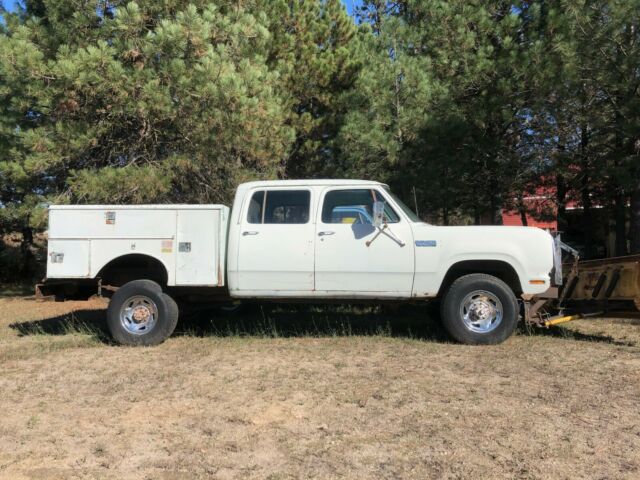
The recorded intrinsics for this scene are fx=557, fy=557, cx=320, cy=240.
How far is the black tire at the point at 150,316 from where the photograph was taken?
23.0 ft

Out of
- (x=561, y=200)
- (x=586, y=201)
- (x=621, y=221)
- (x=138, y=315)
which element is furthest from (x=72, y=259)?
(x=621, y=221)

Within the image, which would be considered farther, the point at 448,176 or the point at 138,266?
the point at 448,176

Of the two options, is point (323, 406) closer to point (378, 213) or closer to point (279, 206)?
point (378, 213)

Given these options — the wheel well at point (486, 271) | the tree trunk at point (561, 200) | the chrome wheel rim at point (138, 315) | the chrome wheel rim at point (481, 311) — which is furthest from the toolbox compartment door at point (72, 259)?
the tree trunk at point (561, 200)

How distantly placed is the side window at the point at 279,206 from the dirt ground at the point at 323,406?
158cm

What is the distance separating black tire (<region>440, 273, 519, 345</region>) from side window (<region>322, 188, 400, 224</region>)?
1250 mm

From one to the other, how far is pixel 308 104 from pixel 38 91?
633 centimetres

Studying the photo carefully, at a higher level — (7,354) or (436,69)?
(436,69)

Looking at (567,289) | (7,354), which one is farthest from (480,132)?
(7,354)

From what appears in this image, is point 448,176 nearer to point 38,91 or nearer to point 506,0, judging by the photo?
point 506,0

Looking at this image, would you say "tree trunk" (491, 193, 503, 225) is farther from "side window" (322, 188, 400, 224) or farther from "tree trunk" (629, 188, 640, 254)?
"side window" (322, 188, 400, 224)

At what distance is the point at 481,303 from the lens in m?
6.59

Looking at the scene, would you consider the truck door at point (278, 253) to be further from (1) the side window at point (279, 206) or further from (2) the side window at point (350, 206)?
(2) the side window at point (350, 206)

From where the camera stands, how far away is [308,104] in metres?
13.8
